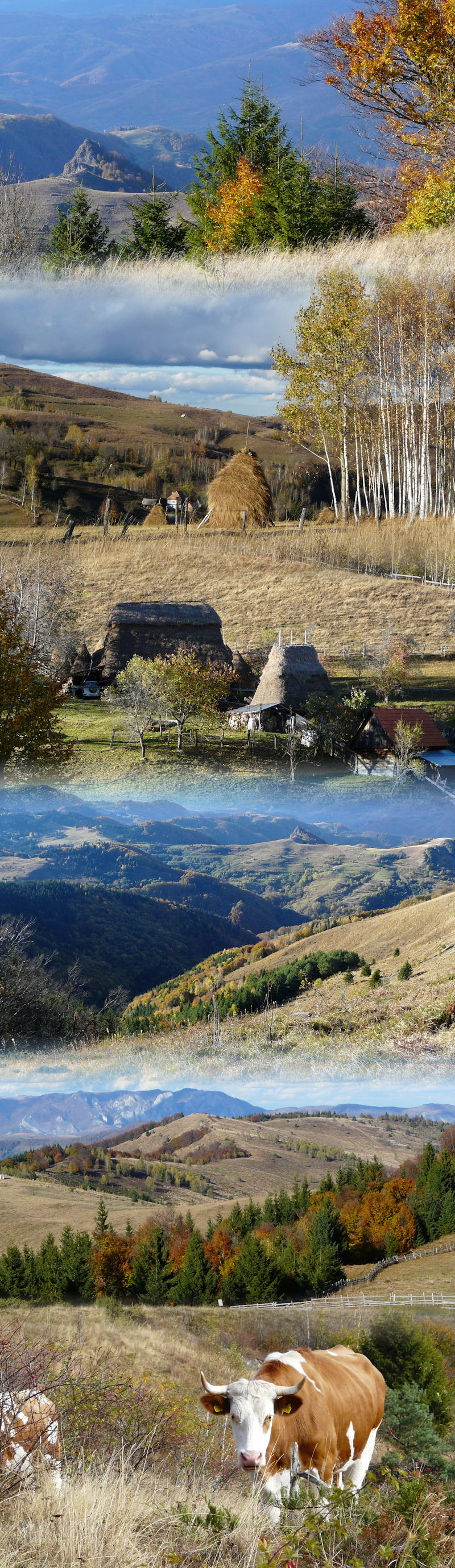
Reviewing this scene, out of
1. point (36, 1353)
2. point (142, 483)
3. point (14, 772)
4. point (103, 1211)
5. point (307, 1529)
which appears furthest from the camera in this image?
point (142, 483)

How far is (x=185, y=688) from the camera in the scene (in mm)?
9570

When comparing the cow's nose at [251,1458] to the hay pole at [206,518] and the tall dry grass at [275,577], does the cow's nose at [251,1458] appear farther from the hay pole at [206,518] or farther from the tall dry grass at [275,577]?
the hay pole at [206,518]

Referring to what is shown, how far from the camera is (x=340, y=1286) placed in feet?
25.1

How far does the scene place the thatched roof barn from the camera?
9.70m

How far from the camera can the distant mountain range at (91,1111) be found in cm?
750

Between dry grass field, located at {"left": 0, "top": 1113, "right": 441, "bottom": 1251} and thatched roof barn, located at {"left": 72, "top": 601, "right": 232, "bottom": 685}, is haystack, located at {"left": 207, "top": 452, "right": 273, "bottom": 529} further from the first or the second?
dry grass field, located at {"left": 0, "top": 1113, "right": 441, "bottom": 1251}

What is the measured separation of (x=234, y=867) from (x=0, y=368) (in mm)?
6036

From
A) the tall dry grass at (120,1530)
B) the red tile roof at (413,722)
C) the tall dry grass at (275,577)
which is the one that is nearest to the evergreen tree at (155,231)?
the tall dry grass at (275,577)

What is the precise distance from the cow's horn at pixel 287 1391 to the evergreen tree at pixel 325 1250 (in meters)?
3.11

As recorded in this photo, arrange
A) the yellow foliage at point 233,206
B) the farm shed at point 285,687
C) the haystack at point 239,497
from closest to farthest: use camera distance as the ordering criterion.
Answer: the farm shed at point 285,687, the haystack at point 239,497, the yellow foliage at point 233,206

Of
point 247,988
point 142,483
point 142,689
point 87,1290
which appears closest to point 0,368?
point 142,483

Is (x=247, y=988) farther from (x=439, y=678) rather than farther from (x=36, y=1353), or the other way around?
(x=439, y=678)

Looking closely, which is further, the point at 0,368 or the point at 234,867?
the point at 0,368

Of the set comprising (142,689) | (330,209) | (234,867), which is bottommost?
(234,867)
